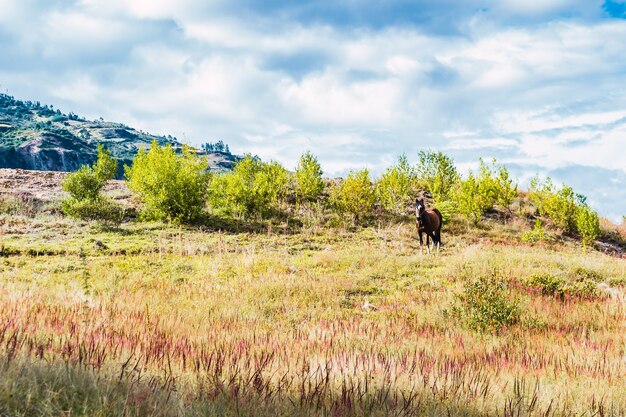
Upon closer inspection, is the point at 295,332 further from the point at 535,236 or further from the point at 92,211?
the point at 535,236

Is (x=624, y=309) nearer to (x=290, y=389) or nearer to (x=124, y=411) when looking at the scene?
(x=290, y=389)

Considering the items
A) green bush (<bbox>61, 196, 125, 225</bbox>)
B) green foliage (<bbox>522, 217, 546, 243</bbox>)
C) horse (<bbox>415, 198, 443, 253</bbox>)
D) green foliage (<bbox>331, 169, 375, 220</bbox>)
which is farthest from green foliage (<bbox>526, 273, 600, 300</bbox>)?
green bush (<bbox>61, 196, 125, 225</bbox>)

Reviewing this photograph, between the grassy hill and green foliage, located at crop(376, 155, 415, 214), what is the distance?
12.8 m

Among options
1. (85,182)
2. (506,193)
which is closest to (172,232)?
(85,182)

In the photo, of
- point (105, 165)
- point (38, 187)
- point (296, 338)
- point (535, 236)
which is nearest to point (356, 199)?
point (535, 236)

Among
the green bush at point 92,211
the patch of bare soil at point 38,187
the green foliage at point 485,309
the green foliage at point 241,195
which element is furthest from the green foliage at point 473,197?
the patch of bare soil at point 38,187

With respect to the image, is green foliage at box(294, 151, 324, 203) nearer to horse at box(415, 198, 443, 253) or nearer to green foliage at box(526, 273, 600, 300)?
horse at box(415, 198, 443, 253)

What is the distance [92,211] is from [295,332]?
23.3 meters

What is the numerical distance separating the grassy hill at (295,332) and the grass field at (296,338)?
3cm

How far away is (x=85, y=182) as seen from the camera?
90.4 feet

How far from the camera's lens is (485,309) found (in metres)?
8.71

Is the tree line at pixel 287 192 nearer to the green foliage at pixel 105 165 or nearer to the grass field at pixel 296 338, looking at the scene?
the green foliage at pixel 105 165

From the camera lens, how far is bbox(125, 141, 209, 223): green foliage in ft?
86.7

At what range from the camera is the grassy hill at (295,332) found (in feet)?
9.83
